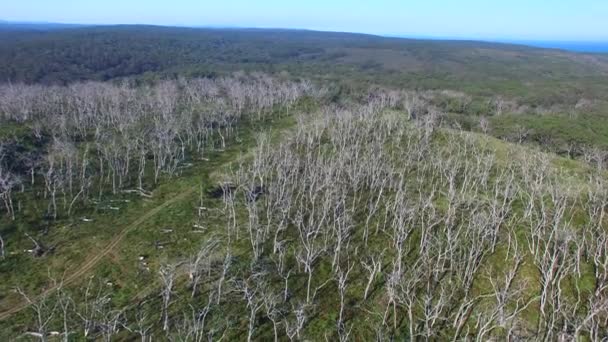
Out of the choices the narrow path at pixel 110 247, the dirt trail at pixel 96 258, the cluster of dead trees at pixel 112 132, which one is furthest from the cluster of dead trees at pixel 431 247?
the cluster of dead trees at pixel 112 132

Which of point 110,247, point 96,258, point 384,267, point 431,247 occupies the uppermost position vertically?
point 431,247

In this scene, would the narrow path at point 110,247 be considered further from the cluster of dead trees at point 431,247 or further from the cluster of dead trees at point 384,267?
the cluster of dead trees at point 431,247

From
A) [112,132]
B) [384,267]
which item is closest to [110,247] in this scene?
[384,267]

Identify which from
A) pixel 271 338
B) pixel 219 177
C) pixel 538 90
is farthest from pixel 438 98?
pixel 271 338

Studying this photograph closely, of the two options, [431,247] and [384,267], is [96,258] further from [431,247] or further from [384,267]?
[431,247]

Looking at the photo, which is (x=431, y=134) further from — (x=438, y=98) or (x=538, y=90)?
(x=538, y=90)
